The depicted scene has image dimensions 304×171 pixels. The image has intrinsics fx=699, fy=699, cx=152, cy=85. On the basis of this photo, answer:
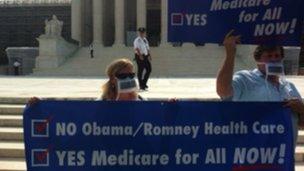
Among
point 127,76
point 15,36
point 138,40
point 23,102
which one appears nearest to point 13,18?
point 15,36

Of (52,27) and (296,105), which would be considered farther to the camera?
(52,27)

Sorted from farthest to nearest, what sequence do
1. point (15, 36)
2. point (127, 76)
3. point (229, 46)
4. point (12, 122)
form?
point (15, 36) < point (12, 122) < point (127, 76) < point (229, 46)

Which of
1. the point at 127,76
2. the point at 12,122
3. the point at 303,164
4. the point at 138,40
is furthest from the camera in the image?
the point at 138,40

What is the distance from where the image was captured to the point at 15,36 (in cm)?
6406

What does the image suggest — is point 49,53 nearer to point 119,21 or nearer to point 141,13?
point 119,21

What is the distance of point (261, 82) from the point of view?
14.9 feet

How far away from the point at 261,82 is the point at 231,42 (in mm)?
328

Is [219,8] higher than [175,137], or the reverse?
[219,8]

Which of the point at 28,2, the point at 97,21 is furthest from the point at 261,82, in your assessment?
the point at 28,2

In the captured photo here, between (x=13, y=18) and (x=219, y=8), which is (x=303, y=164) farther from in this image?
(x=13, y=18)

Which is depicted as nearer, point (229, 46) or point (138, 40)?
Answer: point (229, 46)

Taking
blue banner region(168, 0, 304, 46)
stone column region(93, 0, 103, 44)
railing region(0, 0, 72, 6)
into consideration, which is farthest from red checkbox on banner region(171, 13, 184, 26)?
railing region(0, 0, 72, 6)

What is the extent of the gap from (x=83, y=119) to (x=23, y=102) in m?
6.60

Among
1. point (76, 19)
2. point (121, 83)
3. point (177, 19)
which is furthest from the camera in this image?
point (76, 19)
